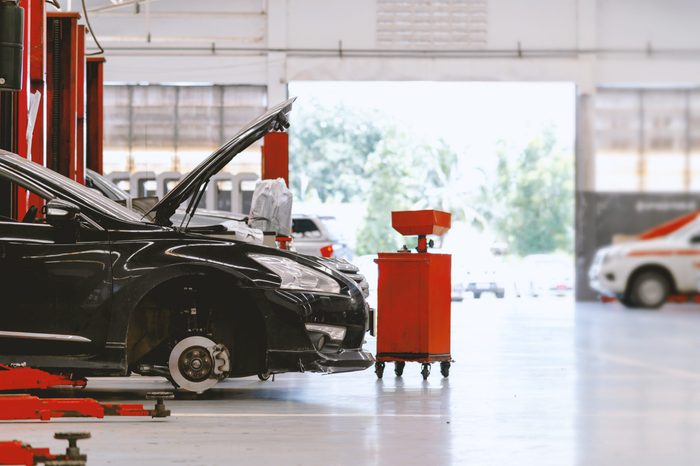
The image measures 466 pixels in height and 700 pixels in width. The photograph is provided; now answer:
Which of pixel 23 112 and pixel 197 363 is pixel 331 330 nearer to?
pixel 197 363

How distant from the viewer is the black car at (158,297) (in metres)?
6.20

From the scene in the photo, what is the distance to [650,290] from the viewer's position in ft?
67.1

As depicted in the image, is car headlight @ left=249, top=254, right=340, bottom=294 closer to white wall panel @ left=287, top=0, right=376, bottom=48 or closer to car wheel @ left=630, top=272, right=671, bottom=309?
car wheel @ left=630, top=272, right=671, bottom=309

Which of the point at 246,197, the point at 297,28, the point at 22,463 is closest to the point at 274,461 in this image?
the point at 22,463

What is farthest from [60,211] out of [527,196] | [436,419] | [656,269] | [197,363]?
[527,196]

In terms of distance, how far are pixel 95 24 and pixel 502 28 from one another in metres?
8.64

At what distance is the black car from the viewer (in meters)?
6.20

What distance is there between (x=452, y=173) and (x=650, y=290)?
31.3ft

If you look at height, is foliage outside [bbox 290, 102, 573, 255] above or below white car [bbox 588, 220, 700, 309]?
above

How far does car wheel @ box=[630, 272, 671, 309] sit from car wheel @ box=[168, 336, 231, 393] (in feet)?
49.4

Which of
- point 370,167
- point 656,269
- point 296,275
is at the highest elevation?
point 370,167

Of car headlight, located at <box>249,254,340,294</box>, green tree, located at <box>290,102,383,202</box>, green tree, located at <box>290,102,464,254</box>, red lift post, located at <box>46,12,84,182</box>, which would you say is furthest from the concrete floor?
green tree, located at <box>290,102,383,202</box>

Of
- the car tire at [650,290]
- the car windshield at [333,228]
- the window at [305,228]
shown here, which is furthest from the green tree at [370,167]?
the car tire at [650,290]

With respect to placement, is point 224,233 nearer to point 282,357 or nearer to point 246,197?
point 282,357
